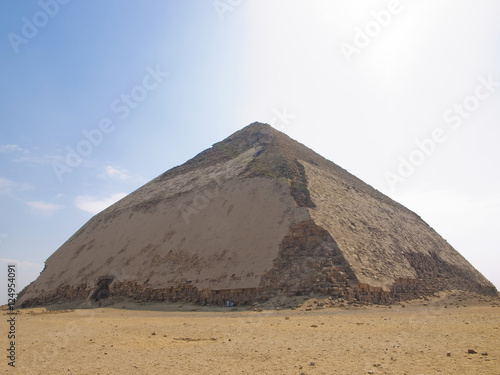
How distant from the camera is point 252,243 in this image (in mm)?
14781

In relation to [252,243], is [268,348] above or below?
below

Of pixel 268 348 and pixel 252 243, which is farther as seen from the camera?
pixel 252 243

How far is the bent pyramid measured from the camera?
13531 mm

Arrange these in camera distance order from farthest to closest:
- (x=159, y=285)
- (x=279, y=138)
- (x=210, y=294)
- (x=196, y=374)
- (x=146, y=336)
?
(x=279, y=138) < (x=159, y=285) < (x=210, y=294) < (x=146, y=336) < (x=196, y=374)

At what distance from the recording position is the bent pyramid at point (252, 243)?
1353cm

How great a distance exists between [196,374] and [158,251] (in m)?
14.4

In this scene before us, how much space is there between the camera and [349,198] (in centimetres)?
2130

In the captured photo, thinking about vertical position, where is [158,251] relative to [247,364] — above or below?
above

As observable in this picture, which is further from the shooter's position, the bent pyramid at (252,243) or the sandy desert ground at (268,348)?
the bent pyramid at (252,243)

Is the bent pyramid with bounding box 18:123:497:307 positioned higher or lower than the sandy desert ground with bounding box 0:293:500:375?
higher

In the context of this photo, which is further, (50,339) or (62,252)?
(62,252)

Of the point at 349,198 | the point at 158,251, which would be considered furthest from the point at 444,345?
the point at 349,198

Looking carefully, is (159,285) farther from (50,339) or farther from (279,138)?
(279,138)

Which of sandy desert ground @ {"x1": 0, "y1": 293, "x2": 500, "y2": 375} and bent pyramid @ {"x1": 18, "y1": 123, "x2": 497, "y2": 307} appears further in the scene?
bent pyramid @ {"x1": 18, "y1": 123, "x2": 497, "y2": 307}
